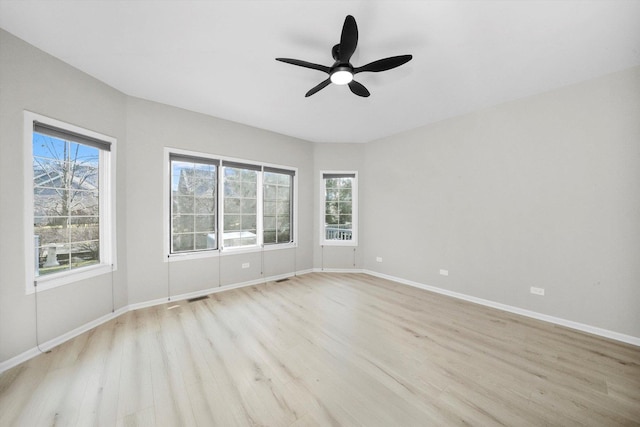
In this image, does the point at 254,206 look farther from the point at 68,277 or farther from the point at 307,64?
the point at 307,64

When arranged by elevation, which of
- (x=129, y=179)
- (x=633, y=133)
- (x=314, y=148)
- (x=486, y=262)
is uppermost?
(x=314, y=148)

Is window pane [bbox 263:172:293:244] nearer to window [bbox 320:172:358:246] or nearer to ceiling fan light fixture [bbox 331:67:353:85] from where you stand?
window [bbox 320:172:358:246]

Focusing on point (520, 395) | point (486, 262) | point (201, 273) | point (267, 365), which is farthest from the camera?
point (201, 273)

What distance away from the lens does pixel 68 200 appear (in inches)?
101

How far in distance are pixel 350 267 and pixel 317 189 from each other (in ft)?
6.11

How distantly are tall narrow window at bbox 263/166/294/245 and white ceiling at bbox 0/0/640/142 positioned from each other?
1.64 m

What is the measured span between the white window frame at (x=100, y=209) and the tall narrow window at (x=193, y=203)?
684mm

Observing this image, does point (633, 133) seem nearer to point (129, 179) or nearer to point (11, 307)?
point (129, 179)

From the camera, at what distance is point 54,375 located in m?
1.90

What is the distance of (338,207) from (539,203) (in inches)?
128

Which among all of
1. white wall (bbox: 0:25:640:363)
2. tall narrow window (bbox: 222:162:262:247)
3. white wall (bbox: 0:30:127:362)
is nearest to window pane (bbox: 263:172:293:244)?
tall narrow window (bbox: 222:162:262:247)

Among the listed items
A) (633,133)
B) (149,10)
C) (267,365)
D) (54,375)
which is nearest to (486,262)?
(633,133)

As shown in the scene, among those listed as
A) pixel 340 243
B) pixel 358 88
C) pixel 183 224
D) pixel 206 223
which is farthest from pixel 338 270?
pixel 358 88

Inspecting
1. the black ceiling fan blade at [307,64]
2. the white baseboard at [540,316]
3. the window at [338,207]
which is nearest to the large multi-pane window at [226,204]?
the window at [338,207]
